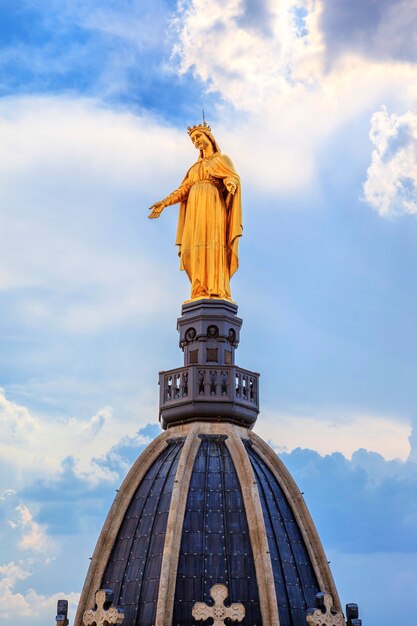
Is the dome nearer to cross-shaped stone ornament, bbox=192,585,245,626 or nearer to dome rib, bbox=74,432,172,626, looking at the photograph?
dome rib, bbox=74,432,172,626

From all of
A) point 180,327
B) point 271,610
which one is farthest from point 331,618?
point 180,327

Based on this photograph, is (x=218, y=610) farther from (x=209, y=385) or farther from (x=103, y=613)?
(x=209, y=385)

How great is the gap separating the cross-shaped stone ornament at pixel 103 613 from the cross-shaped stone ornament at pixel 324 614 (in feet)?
22.3

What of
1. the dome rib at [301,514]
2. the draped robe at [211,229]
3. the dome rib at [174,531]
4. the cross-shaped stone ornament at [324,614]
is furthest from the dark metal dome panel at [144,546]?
the draped robe at [211,229]

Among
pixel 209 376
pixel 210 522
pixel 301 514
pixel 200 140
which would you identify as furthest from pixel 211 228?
pixel 210 522

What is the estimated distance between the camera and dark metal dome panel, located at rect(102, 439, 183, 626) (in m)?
49.0

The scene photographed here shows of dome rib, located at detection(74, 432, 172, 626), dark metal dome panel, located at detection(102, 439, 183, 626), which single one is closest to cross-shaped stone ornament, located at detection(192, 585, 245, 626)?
dark metal dome panel, located at detection(102, 439, 183, 626)

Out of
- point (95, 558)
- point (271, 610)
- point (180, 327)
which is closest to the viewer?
point (271, 610)

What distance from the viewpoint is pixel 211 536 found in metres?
50.2

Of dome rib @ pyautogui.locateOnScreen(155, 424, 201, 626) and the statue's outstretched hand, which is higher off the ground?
the statue's outstretched hand

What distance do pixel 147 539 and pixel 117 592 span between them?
7.34 ft

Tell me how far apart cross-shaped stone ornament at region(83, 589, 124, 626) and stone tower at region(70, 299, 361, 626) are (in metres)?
0.08

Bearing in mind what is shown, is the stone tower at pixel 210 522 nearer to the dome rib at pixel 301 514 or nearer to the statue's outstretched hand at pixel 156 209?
the dome rib at pixel 301 514

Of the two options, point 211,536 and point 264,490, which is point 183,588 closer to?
point 211,536
